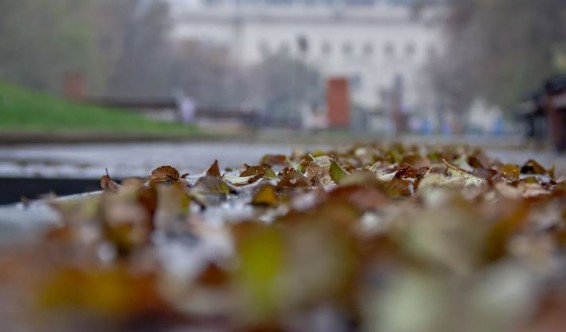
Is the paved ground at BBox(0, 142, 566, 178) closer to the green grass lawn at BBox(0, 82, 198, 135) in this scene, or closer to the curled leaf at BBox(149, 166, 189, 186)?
the curled leaf at BBox(149, 166, 189, 186)

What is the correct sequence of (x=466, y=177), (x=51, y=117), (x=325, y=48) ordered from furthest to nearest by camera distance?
1. (x=325, y=48)
2. (x=51, y=117)
3. (x=466, y=177)

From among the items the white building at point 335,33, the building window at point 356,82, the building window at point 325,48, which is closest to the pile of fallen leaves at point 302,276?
the white building at point 335,33

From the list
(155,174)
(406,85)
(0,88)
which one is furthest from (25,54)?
(406,85)

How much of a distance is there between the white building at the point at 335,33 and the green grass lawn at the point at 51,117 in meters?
72.8

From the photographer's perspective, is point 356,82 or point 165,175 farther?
point 356,82

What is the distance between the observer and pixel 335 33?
319ft

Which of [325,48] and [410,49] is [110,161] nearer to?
[325,48]

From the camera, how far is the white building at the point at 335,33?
3711 inches

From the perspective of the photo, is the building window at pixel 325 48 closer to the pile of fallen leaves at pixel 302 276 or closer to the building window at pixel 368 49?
the building window at pixel 368 49

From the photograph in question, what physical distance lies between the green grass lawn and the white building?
72783mm

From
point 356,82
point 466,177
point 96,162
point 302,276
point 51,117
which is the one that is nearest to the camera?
point 302,276

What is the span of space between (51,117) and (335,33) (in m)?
81.5

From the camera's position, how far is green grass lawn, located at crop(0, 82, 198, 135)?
15789mm

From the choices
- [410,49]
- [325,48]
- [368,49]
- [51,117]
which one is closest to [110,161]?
[51,117]
